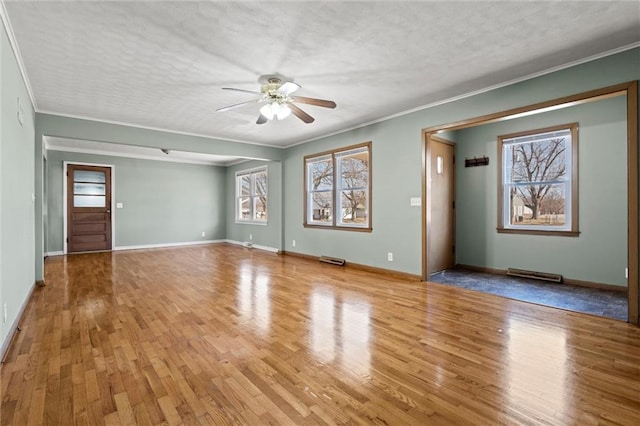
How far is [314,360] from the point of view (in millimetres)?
2229

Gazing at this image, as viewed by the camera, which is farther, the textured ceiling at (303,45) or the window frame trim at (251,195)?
the window frame trim at (251,195)

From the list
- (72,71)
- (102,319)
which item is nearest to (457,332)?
(102,319)

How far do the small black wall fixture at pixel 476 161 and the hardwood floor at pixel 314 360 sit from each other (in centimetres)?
249

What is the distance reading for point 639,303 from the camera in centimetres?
279

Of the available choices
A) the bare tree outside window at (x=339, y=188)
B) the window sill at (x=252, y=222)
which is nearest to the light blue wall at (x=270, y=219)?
the window sill at (x=252, y=222)

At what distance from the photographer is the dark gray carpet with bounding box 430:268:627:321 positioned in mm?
3332

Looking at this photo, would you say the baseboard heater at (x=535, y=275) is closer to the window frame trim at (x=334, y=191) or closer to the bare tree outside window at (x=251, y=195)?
the window frame trim at (x=334, y=191)

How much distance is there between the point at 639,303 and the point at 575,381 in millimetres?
1556

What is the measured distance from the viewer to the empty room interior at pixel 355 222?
1.90 m

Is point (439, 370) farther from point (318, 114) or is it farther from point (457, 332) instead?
point (318, 114)

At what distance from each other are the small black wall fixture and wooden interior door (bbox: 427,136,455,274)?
0.23 m

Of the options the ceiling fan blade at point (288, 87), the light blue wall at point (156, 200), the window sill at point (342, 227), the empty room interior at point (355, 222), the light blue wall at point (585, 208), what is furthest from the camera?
the light blue wall at point (156, 200)

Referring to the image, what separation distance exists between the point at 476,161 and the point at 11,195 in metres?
6.06

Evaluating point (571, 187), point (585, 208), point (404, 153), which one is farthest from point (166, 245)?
point (585, 208)
